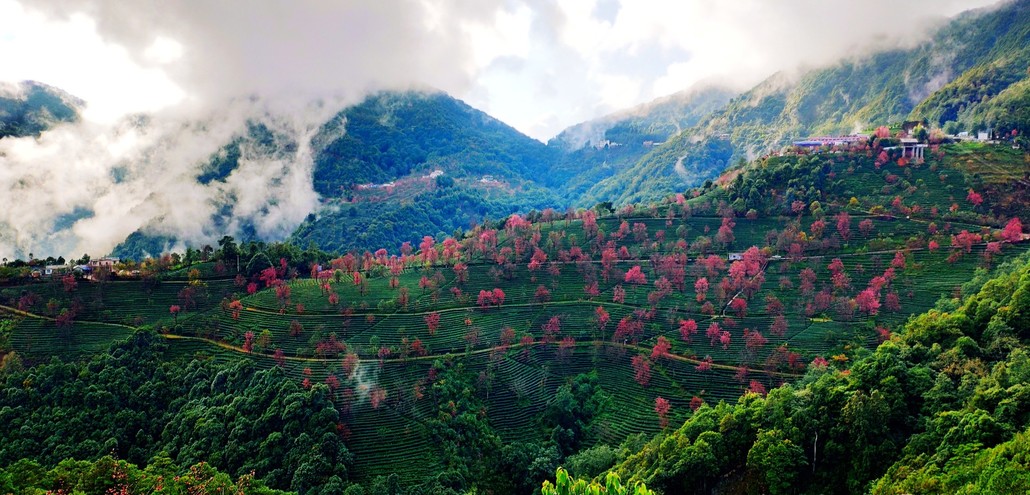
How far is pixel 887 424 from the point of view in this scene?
26.1 m

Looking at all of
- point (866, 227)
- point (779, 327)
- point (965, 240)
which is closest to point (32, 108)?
point (779, 327)

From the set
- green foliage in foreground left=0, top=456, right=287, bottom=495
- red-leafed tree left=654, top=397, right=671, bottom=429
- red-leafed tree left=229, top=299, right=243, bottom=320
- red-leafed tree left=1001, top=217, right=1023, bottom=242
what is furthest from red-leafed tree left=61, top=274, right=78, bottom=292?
red-leafed tree left=1001, top=217, right=1023, bottom=242

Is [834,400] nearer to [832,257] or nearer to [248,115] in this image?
[832,257]

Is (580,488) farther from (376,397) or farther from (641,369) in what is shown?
(641,369)

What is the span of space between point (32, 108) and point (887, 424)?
305ft

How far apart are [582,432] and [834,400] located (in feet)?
48.2

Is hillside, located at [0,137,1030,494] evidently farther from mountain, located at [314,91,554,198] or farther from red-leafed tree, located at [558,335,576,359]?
mountain, located at [314,91,554,198]

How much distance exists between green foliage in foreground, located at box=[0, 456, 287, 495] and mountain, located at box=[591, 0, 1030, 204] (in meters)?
67.0

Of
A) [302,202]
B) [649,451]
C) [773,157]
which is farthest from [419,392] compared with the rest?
[302,202]

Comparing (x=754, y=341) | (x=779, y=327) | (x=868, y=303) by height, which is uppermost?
(x=868, y=303)

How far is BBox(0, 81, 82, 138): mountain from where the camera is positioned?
76.4 metres

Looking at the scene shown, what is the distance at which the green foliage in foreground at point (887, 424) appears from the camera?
22.6 m

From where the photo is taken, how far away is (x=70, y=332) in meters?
42.8

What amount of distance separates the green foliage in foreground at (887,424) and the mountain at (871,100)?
4171 centimetres
